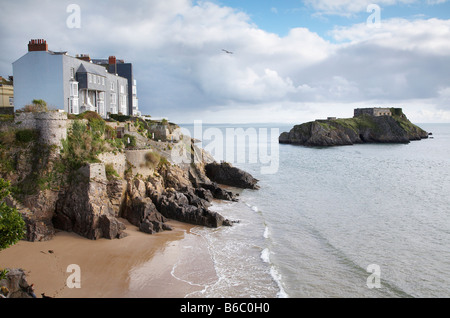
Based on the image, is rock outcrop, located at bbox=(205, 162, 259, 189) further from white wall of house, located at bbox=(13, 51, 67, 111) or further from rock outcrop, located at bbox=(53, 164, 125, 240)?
rock outcrop, located at bbox=(53, 164, 125, 240)

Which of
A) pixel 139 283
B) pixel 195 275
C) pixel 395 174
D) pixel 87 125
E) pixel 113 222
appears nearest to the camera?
pixel 139 283

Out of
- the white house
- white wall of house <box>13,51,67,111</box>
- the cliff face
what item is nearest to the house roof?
the white house

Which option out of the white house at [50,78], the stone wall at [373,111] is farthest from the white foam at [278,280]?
the stone wall at [373,111]

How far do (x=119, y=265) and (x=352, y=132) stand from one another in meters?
110

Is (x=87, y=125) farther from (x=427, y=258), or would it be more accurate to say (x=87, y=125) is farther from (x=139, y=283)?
(x=427, y=258)

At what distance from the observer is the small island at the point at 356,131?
4259 inches

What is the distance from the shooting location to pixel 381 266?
61.1ft

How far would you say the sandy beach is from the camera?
15.1 meters

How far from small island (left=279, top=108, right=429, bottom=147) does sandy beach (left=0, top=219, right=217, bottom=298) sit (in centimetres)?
9281

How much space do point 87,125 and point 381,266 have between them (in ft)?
72.5

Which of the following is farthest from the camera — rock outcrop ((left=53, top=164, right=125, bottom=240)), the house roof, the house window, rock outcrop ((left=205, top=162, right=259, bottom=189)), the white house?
rock outcrop ((left=205, top=162, right=259, bottom=189))

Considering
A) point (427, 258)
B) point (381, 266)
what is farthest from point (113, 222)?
point (427, 258)

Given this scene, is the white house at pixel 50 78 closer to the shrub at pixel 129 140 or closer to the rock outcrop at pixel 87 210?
the shrub at pixel 129 140
